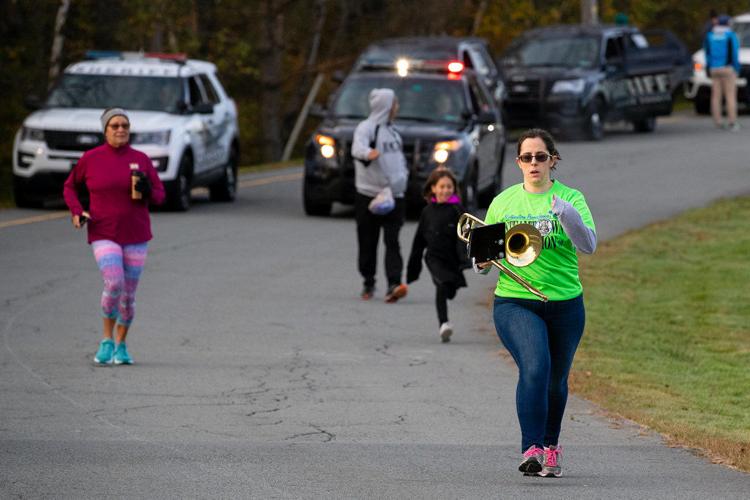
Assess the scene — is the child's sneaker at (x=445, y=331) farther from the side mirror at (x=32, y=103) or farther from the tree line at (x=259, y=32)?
the tree line at (x=259, y=32)

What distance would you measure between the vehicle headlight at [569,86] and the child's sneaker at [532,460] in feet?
79.7

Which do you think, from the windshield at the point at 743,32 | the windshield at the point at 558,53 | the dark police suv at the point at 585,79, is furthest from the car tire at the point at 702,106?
the windshield at the point at 558,53

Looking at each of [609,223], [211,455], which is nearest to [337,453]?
[211,455]

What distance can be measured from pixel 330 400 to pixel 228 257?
7464mm

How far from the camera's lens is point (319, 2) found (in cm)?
4000

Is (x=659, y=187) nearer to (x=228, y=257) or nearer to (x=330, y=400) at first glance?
(x=228, y=257)

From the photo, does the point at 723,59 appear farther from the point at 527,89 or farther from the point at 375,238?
the point at 375,238

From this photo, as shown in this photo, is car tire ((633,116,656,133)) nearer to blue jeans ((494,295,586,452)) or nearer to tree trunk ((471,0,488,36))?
tree trunk ((471,0,488,36))

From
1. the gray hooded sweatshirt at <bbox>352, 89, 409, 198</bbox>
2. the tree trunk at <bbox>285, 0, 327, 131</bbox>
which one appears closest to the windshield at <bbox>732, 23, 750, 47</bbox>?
the tree trunk at <bbox>285, 0, 327, 131</bbox>

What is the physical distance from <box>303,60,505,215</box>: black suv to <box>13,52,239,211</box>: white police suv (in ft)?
5.47

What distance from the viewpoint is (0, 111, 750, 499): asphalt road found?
8.23 meters

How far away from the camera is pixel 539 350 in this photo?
26.3 feet

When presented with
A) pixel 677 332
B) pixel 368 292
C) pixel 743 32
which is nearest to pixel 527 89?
pixel 743 32

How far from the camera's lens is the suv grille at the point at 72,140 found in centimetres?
2217
